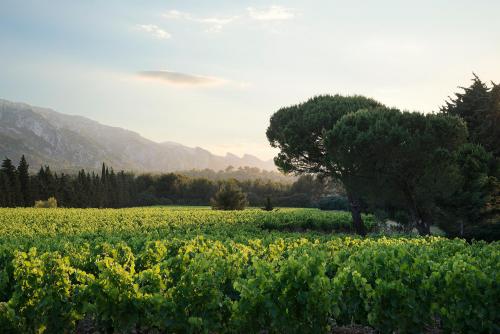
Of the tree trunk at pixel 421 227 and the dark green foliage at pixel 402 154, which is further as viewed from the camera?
the tree trunk at pixel 421 227

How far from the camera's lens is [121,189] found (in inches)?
3730

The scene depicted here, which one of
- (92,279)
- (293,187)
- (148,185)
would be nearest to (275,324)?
(92,279)

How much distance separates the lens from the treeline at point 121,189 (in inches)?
2901

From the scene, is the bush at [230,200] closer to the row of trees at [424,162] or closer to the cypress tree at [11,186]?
the cypress tree at [11,186]

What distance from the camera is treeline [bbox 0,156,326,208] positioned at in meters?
73.7

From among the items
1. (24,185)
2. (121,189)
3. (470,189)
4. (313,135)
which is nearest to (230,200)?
(313,135)

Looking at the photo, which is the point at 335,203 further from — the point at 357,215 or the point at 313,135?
the point at 313,135

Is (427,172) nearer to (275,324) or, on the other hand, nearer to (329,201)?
(275,324)

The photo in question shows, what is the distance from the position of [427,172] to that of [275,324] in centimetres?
2651

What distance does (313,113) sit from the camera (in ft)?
139

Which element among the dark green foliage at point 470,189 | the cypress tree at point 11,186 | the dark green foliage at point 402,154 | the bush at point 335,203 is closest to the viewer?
the dark green foliage at point 402,154

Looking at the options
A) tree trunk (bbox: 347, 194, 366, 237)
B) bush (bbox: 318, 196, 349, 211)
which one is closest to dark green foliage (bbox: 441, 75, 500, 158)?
tree trunk (bbox: 347, 194, 366, 237)

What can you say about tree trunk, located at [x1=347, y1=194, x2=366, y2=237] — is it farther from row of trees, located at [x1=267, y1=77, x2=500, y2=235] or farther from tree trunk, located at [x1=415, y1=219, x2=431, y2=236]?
tree trunk, located at [x1=415, y1=219, x2=431, y2=236]

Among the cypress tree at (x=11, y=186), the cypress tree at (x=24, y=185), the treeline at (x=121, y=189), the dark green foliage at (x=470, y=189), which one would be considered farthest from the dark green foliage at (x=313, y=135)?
the cypress tree at (x=24, y=185)
